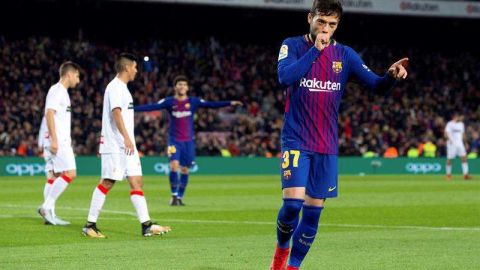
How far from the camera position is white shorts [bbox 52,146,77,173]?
579 inches

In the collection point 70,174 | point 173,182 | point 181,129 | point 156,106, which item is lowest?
point 173,182

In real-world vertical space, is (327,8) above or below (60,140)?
above

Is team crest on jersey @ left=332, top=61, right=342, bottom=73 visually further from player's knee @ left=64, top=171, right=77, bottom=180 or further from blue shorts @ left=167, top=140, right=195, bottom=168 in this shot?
blue shorts @ left=167, top=140, right=195, bottom=168

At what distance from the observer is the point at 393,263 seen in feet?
32.0

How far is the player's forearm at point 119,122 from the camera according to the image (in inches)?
496

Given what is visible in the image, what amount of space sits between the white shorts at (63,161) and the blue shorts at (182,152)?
5.76 meters

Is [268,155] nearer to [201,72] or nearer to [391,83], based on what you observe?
[201,72]

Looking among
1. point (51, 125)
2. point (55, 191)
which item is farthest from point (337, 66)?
point (55, 191)

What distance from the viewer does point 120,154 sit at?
1288cm

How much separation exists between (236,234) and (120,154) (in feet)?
6.00

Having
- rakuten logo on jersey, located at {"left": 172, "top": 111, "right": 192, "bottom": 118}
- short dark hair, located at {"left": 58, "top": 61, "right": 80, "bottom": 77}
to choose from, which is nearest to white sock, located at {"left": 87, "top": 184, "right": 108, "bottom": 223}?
short dark hair, located at {"left": 58, "top": 61, "right": 80, "bottom": 77}

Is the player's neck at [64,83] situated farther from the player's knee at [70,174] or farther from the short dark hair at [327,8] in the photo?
the short dark hair at [327,8]

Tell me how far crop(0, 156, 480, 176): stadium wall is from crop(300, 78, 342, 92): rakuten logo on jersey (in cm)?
2625

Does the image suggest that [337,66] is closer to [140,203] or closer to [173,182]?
[140,203]
